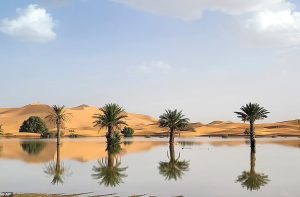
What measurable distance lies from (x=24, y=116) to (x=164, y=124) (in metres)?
114

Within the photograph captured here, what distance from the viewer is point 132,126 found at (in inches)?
6767

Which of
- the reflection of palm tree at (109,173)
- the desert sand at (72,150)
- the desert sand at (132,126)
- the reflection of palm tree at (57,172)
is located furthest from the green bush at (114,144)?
the desert sand at (132,126)

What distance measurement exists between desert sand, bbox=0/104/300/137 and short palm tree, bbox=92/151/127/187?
89.2 m

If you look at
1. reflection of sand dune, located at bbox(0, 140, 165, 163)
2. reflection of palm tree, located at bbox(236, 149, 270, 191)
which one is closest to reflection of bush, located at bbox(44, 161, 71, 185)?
reflection of sand dune, located at bbox(0, 140, 165, 163)

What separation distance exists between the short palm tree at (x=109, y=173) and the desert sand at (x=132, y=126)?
89.2m

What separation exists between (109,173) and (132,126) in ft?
469

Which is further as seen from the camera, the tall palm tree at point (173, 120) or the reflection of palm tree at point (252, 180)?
the tall palm tree at point (173, 120)

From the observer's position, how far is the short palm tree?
2496 centimetres

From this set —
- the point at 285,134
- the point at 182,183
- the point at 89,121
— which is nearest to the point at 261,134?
the point at 285,134

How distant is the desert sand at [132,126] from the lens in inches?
5100

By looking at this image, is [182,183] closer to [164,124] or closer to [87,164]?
[87,164]

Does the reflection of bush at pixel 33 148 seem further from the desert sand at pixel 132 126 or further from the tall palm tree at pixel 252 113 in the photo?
the desert sand at pixel 132 126

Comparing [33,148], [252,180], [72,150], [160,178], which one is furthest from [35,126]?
[252,180]

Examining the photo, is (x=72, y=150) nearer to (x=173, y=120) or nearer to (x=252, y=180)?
(x=173, y=120)
